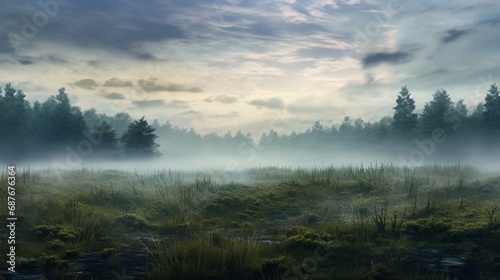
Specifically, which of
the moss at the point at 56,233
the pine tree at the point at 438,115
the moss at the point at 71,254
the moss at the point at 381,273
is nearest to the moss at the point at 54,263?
the moss at the point at 71,254

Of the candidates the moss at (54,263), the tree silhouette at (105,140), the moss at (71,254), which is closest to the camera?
the moss at (54,263)

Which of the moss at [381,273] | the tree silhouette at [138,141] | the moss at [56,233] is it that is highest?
the tree silhouette at [138,141]

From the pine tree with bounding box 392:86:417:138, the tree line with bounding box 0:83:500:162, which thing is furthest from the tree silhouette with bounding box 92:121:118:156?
the pine tree with bounding box 392:86:417:138

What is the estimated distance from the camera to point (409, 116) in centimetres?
6256

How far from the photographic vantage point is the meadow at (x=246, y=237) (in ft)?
23.0

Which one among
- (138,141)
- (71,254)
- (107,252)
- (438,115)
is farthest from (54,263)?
(438,115)

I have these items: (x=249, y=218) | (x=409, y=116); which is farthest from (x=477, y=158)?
(x=249, y=218)

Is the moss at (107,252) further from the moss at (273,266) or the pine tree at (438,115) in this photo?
the pine tree at (438,115)

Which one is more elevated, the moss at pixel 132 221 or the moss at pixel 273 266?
the moss at pixel 132 221

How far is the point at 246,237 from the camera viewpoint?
A: 947 cm

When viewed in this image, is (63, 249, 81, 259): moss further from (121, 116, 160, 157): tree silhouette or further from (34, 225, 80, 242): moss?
(121, 116, 160, 157): tree silhouette

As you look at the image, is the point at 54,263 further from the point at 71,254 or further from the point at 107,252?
the point at 107,252

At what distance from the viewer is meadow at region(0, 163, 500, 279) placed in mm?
7023

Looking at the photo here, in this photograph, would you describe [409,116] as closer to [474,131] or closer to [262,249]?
[474,131]
